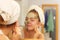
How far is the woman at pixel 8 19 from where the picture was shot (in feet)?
2.64

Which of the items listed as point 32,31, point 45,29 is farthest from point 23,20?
point 45,29

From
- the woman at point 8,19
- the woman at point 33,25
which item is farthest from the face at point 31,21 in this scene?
the woman at point 8,19

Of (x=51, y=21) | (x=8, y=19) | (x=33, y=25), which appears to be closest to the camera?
(x=8, y=19)

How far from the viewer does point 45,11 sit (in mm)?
1120

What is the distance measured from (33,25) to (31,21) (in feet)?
0.12

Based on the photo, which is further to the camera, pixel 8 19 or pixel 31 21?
pixel 31 21

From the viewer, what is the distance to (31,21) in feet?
3.24

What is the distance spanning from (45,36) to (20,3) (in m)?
0.40

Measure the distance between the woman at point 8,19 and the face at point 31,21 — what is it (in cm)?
14

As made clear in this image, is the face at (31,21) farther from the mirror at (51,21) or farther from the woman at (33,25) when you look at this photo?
the mirror at (51,21)

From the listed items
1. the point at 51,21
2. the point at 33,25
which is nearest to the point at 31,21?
the point at 33,25

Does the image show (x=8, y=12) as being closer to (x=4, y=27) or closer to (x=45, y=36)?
(x=4, y=27)

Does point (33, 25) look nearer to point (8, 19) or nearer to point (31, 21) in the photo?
point (31, 21)

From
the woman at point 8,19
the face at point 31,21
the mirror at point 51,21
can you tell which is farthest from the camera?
the mirror at point 51,21
